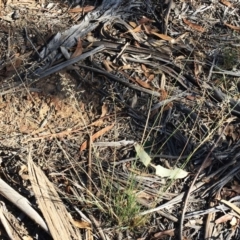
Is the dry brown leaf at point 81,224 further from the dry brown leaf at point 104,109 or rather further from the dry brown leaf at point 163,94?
the dry brown leaf at point 163,94

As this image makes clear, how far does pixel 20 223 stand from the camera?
2707mm

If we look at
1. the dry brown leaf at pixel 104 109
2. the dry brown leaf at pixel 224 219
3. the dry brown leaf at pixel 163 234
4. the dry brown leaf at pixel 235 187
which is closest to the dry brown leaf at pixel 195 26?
the dry brown leaf at pixel 104 109

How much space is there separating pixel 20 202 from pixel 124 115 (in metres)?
0.73

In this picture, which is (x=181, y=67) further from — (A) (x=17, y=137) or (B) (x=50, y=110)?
(A) (x=17, y=137)

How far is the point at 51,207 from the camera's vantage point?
2666mm

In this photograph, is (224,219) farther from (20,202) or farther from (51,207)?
(20,202)

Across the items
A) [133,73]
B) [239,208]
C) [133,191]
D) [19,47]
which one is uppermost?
[19,47]

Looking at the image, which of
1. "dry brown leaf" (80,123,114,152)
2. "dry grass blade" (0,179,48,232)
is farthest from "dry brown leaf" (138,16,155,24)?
"dry grass blade" (0,179,48,232)

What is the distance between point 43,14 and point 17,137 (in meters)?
0.93

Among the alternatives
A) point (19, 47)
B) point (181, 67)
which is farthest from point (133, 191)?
point (19, 47)

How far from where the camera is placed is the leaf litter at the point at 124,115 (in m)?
2.70

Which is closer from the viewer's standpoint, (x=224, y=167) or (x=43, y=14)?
(x=224, y=167)

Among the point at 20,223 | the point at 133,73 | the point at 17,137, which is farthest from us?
the point at 133,73

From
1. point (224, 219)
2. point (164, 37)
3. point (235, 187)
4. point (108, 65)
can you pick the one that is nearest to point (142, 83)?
point (108, 65)
